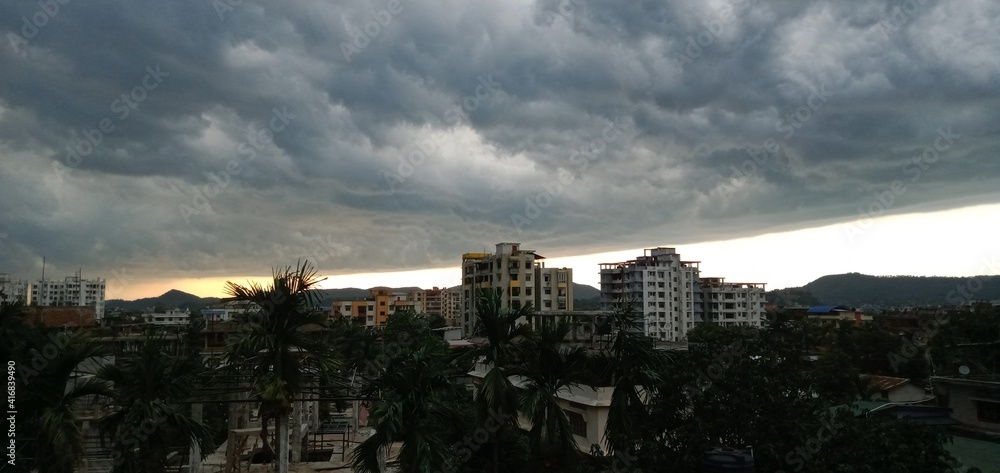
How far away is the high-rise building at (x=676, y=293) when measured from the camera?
8444 centimetres

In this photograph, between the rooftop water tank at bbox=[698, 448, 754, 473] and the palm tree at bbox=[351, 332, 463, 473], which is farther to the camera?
the rooftop water tank at bbox=[698, 448, 754, 473]

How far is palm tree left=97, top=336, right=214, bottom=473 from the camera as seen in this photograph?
9617mm

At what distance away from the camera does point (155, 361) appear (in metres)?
9.94

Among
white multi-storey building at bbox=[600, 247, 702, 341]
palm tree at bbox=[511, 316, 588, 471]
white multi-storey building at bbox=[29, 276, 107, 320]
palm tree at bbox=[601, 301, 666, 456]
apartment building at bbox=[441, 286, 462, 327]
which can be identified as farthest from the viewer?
white multi-storey building at bbox=[29, 276, 107, 320]

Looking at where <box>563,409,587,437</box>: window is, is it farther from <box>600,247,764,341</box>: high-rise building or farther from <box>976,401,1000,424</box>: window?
<box>600,247,764,341</box>: high-rise building

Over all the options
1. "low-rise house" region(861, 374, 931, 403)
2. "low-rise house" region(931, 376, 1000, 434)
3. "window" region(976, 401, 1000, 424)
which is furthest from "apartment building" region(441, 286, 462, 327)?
"window" region(976, 401, 1000, 424)

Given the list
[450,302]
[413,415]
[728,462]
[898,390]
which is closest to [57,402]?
[413,415]

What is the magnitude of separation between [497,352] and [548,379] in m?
1.07

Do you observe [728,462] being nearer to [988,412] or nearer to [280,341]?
[280,341]

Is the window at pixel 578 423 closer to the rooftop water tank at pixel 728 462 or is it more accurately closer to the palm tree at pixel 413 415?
the rooftop water tank at pixel 728 462

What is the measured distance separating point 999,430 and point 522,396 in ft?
51.5

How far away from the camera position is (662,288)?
8494 cm

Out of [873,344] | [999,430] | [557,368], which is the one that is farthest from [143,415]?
[873,344]

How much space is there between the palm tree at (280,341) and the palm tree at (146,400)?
2.99 feet
